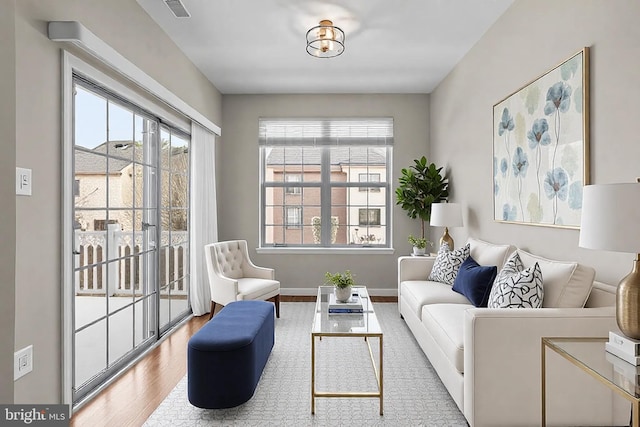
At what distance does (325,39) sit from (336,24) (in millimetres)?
151

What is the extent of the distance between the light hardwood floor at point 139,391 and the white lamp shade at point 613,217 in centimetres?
248

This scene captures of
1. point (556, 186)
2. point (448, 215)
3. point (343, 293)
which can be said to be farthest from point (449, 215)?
point (343, 293)

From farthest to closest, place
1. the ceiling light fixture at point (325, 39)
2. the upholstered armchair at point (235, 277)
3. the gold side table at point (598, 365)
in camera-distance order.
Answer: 1. the upholstered armchair at point (235, 277)
2. the ceiling light fixture at point (325, 39)
3. the gold side table at point (598, 365)

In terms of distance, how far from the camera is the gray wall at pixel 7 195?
120 centimetres

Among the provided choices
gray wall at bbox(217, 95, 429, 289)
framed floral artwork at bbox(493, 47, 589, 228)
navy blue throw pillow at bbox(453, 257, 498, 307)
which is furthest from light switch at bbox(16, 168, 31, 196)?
gray wall at bbox(217, 95, 429, 289)

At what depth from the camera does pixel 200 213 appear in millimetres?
4484

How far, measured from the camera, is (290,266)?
18.4ft

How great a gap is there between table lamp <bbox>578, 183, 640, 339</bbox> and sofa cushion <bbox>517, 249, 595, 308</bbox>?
Answer: 0.54 m

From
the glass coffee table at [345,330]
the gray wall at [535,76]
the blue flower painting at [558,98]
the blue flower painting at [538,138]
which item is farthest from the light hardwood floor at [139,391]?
the blue flower painting at [558,98]

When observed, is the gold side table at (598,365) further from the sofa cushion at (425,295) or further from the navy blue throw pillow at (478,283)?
the sofa cushion at (425,295)

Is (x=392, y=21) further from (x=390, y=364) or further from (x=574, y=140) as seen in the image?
(x=390, y=364)

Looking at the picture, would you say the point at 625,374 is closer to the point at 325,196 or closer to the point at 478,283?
the point at 478,283

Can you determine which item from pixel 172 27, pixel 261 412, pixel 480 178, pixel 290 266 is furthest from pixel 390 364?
pixel 172 27

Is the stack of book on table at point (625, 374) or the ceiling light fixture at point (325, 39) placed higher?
the ceiling light fixture at point (325, 39)
